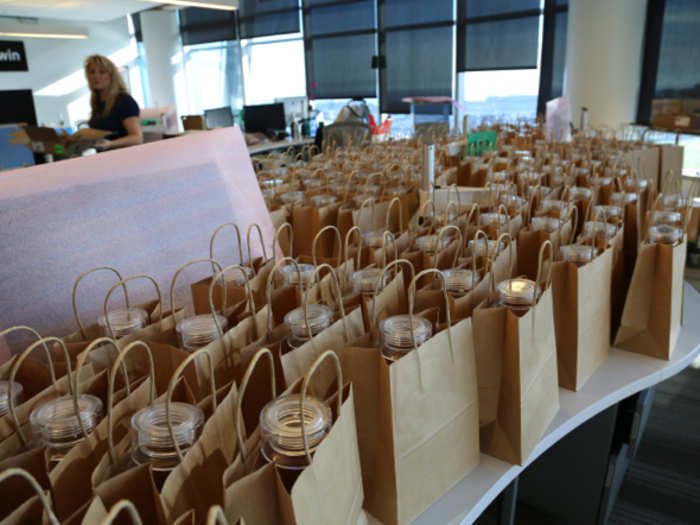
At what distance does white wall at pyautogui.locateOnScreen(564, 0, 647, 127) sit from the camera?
4266 millimetres

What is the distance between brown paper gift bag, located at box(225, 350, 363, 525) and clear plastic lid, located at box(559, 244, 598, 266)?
2.38 feet

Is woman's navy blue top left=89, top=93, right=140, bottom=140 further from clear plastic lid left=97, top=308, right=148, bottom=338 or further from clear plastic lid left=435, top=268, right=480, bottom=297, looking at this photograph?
clear plastic lid left=435, top=268, right=480, bottom=297

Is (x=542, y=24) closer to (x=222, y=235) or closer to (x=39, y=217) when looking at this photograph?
(x=222, y=235)

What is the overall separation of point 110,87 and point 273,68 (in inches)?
239

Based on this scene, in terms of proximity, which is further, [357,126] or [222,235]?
[357,126]

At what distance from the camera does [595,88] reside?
4.48 meters

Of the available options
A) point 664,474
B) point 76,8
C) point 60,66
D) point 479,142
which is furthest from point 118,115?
point 60,66

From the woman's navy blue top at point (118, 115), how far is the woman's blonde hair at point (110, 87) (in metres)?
0.02

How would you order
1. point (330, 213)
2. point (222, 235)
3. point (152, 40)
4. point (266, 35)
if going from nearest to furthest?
1. point (222, 235)
2. point (330, 213)
3. point (266, 35)
4. point (152, 40)

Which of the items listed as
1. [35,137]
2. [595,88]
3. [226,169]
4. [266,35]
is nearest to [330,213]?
[226,169]

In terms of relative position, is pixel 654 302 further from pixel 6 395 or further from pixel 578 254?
pixel 6 395

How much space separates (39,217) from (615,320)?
4.57 ft

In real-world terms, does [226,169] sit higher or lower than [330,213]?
higher

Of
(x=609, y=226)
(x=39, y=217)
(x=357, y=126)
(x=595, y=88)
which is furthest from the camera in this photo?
(x=595, y=88)
